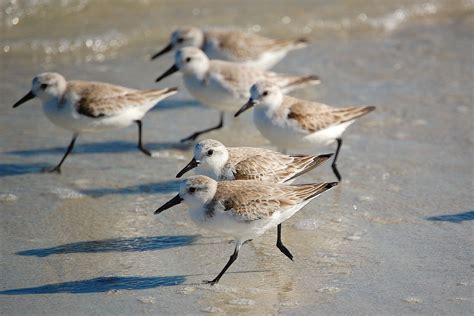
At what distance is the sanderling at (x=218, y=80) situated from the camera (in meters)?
8.36

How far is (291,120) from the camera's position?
23.8ft

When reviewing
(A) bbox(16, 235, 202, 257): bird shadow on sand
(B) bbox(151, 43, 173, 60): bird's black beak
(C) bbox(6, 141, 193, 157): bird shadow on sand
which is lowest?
(C) bbox(6, 141, 193, 157): bird shadow on sand

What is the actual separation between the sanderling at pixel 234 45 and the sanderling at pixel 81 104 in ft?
7.06

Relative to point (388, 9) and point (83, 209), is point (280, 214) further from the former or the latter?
point (388, 9)

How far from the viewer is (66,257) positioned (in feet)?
19.3

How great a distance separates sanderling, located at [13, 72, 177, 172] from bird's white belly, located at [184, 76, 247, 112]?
35.7 inches

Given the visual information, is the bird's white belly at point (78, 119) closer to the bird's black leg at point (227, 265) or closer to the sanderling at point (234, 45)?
the sanderling at point (234, 45)

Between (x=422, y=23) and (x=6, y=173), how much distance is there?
22.8ft

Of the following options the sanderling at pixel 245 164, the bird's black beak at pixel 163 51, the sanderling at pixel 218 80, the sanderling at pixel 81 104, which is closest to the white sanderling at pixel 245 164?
the sanderling at pixel 245 164

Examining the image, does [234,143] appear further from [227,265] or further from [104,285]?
[104,285]

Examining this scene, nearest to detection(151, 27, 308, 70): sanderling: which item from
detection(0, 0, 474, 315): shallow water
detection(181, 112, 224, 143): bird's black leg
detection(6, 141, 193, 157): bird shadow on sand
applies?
detection(0, 0, 474, 315): shallow water

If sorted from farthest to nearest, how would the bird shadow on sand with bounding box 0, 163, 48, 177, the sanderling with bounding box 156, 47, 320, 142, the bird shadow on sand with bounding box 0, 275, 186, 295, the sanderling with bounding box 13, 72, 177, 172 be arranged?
the sanderling with bounding box 156, 47, 320, 142 < the sanderling with bounding box 13, 72, 177, 172 < the bird shadow on sand with bounding box 0, 163, 48, 177 < the bird shadow on sand with bounding box 0, 275, 186, 295

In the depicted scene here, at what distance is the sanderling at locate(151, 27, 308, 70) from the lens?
978 cm

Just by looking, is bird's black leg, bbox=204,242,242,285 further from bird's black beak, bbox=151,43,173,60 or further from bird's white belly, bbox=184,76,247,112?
bird's black beak, bbox=151,43,173,60
